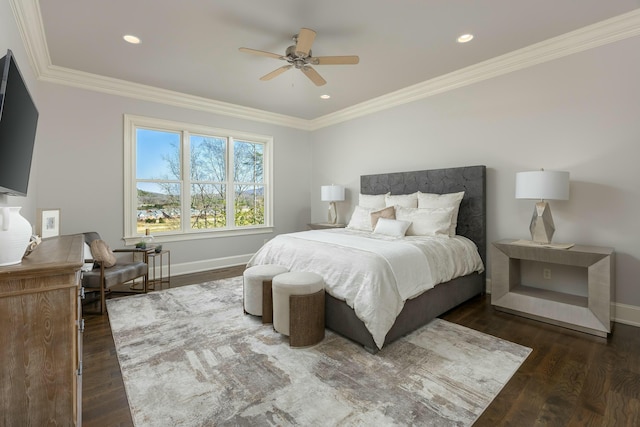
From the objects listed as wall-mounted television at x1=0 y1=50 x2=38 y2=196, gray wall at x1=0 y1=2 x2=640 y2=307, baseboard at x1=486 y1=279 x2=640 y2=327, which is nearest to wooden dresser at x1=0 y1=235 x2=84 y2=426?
wall-mounted television at x1=0 y1=50 x2=38 y2=196

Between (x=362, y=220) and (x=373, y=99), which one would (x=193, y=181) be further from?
(x=373, y=99)

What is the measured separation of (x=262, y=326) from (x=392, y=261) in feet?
4.51

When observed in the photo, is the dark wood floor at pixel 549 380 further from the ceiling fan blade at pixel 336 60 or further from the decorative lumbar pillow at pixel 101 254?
the ceiling fan blade at pixel 336 60

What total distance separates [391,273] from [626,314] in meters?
2.43

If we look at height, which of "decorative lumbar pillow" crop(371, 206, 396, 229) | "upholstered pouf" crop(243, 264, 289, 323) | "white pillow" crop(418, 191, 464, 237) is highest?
"white pillow" crop(418, 191, 464, 237)

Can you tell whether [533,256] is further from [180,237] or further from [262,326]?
[180,237]

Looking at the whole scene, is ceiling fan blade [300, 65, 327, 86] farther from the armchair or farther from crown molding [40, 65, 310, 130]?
the armchair

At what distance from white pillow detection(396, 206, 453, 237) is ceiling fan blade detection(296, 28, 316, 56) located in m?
2.21

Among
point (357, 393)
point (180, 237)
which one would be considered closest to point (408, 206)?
point (357, 393)

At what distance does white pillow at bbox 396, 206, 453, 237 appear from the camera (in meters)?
3.49

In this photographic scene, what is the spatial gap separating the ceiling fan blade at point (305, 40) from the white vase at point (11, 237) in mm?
2285

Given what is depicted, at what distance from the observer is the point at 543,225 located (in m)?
3.01

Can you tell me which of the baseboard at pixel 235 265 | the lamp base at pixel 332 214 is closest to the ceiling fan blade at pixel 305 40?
the lamp base at pixel 332 214

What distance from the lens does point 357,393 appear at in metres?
1.85
